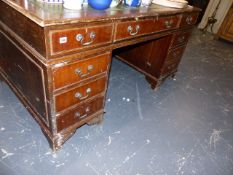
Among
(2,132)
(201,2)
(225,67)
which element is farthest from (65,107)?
(201,2)

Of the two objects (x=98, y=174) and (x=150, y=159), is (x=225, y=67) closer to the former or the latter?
(x=150, y=159)

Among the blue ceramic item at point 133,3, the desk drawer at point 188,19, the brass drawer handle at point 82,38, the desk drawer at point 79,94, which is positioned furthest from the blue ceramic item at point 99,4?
the desk drawer at point 188,19

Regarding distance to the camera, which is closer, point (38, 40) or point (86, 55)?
point (38, 40)

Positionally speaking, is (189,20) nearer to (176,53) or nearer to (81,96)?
(176,53)

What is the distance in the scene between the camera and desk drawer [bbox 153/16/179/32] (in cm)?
136

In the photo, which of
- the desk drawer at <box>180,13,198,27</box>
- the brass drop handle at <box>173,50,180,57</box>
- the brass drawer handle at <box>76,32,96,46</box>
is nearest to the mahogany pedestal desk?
the brass drawer handle at <box>76,32,96,46</box>

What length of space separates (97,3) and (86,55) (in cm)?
29

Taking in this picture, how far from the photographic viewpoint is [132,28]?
46.0 inches

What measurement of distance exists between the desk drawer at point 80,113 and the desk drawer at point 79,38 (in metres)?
0.43

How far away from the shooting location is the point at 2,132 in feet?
4.39

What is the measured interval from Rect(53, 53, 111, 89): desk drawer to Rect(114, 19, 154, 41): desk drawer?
0.47ft

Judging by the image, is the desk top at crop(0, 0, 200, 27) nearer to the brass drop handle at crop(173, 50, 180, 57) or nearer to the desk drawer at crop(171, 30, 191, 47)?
the desk drawer at crop(171, 30, 191, 47)

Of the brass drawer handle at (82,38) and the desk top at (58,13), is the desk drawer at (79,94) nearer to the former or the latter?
the brass drawer handle at (82,38)

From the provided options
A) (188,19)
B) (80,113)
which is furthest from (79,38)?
(188,19)
